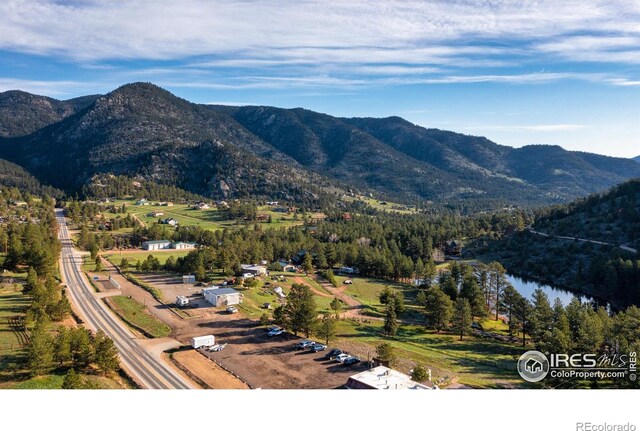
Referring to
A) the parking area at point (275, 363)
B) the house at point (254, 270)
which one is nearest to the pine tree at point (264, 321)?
the parking area at point (275, 363)

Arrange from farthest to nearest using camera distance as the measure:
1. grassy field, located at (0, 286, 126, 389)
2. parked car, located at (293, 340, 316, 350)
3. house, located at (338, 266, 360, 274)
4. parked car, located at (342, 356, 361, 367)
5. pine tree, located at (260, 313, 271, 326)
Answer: house, located at (338, 266, 360, 274) < pine tree, located at (260, 313, 271, 326) < parked car, located at (293, 340, 316, 350) < parked car, located at (342, 356, 361, 367) < grassy field, located at (0, 286, 126, 389)

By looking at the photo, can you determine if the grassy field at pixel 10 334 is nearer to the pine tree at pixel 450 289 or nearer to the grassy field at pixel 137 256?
the grassy field at pixel 137 256

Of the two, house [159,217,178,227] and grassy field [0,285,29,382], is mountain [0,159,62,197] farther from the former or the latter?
grassy field [0,285,29,382]

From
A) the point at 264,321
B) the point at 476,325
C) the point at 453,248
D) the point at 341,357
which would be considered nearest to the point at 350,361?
the point at 341,357

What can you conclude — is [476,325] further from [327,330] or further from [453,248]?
[453,248]

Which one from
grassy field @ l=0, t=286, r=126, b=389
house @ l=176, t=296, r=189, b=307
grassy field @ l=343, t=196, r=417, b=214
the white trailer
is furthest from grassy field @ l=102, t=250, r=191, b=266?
grassy field @ l=343, t=196, r=417, b=214
